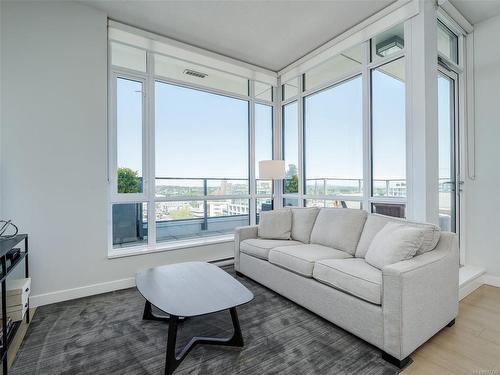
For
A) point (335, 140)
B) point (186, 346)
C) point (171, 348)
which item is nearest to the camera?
point (171, 348)

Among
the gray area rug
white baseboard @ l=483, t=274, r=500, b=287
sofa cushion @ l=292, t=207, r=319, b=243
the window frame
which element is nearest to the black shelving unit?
the gray area rug

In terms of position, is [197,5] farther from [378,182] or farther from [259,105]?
[378,182]

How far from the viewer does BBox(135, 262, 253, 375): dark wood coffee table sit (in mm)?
1561

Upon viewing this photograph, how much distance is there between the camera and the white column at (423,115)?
2.54 meters

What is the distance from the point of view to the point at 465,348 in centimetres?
180

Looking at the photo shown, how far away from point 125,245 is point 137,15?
9.21ft

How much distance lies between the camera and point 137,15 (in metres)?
2.96

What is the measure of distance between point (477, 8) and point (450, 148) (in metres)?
1.58

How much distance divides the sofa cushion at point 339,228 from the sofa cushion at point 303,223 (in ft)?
0.30

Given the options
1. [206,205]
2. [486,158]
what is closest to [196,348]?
[206,205]

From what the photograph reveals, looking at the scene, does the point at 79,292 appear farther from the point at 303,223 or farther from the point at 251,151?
the point at 251,151

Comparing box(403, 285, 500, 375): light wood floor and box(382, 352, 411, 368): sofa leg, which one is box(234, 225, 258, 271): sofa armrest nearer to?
box(382, 352, 411, 368): sofa leg

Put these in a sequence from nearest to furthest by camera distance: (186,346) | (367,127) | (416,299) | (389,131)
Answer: (416,299) → (186,346) → (389,131) → (367,127)

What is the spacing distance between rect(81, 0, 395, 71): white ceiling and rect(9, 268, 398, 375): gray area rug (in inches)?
127
